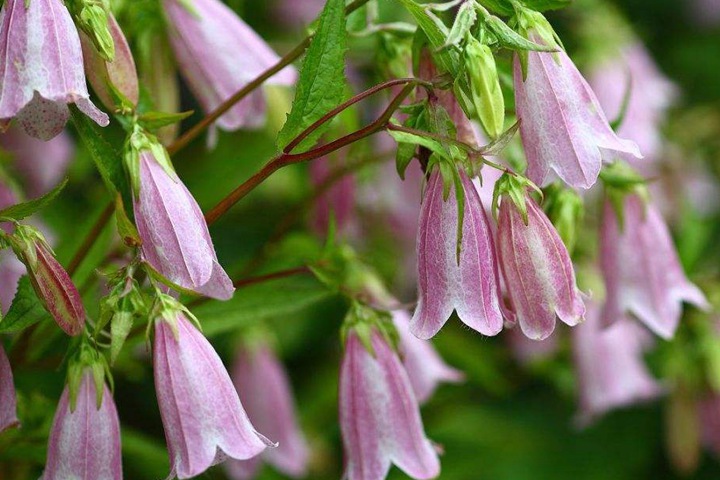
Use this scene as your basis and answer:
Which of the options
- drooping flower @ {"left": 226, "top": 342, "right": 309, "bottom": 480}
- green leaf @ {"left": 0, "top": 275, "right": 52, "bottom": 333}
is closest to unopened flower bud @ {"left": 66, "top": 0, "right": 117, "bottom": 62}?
green leaf @ {"left": 0, "top": 275, "right": 52, "bottom": 333}

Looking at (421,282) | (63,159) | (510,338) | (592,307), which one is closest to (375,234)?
(510,338)

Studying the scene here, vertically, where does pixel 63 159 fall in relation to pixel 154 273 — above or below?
below

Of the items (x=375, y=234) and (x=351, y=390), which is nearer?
(x=351, y=390)

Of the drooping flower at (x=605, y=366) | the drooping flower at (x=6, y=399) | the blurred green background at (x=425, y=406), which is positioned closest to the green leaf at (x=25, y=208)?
the drooping flower at (x=6, y=399)

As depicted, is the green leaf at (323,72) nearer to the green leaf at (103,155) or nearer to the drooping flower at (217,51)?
the green leaf at (103,155)

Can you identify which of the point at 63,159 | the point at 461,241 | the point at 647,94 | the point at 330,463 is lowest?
the point at 330,463

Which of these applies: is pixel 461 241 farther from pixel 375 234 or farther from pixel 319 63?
pixel 375 234

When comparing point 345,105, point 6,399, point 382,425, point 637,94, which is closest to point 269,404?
point 382,425
